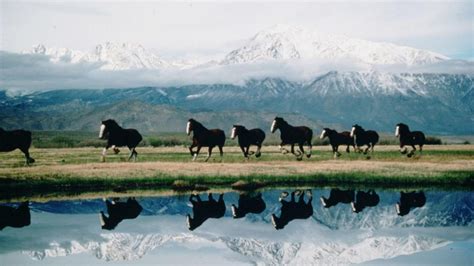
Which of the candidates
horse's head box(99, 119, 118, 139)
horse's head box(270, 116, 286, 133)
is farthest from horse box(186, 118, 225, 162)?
horse's head box(99, 119, 118, 139)

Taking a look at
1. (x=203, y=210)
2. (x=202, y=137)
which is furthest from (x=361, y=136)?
(x=203, y=210)

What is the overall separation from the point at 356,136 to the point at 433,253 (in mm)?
43078

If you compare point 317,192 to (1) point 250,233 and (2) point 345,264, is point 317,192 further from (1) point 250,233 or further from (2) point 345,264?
(2) point 345,264

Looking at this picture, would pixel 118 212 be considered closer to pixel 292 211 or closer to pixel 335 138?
pixel 292 211

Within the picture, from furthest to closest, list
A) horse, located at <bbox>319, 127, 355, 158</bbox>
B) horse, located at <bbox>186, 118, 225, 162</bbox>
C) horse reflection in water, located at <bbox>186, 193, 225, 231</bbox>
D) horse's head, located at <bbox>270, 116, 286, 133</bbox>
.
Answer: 1. horse, located at <bbox>319, 127, 355, 158</bbox>
2. horse's head, located at <bbox>270, 116, 286, 133</bbox>
3. horse, located at <bbox>186, 118, 225, 162</bbox>
4. horse reflection in water, located at <bbox>186, 193, 225, 231</bbox>

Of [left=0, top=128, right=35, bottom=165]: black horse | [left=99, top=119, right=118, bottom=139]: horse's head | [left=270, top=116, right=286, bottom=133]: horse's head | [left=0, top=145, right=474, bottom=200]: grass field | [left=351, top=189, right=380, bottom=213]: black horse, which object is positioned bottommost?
[left=351, top=189, right=380, bottom=213]: black horse

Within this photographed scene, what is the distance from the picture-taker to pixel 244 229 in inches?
1209

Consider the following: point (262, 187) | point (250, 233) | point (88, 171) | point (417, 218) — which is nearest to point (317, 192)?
point (262, 187)

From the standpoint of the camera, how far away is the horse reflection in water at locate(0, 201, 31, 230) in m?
31.4

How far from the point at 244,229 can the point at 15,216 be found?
13303 millimetres

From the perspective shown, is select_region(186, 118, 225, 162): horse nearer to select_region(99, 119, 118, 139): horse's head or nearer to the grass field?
the grass field

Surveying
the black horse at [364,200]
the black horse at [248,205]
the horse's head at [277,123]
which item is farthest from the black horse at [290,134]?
the black horse at [248,205]

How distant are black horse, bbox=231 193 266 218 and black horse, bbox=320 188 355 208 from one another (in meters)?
4.13

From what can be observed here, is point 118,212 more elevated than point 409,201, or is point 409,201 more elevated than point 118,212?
point 409,201
